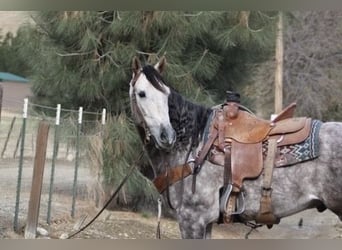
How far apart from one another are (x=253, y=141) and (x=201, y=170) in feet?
0.80

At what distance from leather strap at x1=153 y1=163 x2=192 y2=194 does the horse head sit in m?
0.10

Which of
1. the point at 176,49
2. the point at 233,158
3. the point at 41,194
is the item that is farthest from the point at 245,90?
the point at 41,194

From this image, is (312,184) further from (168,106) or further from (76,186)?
(76,186)

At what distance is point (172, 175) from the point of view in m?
2.01

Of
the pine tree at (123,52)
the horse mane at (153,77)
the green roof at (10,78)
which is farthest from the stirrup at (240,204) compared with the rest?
the green roof at (10,78)

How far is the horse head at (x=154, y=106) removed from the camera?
1.96 m

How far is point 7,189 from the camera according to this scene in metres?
2.87

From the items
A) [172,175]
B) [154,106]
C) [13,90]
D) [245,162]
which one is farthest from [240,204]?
[13,90]

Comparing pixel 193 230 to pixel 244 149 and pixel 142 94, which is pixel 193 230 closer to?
pixel 244 149

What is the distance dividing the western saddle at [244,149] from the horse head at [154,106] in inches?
6.5

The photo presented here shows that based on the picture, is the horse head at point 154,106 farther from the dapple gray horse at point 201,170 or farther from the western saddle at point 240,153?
the western saddle at point 240,153

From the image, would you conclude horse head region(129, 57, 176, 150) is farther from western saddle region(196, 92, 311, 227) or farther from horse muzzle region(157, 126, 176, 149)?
western saddle region(196, 92, 311, 227)

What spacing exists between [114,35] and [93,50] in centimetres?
16

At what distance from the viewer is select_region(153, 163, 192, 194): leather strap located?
6.55ft
